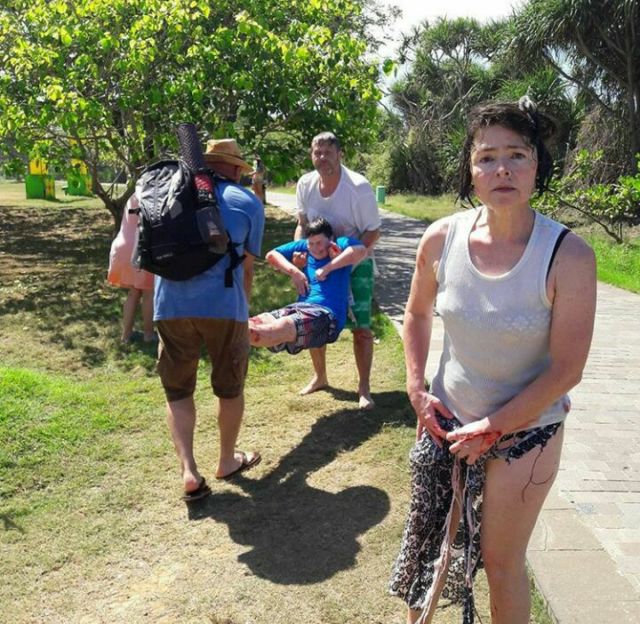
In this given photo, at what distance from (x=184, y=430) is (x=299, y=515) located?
2.42ft

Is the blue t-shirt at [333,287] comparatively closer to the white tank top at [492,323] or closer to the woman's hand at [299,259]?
the woman's hand at [299,259]

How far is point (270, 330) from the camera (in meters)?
4.07

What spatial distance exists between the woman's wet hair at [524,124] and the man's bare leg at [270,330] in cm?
200

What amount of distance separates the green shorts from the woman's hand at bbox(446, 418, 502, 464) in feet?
9.17

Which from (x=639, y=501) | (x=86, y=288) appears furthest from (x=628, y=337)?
(x=86, y=288)

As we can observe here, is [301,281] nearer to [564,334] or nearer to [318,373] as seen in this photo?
[318,373]

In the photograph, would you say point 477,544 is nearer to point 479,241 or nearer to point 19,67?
point 479,241

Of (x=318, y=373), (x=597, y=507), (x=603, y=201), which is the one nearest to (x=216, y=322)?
(x=318, y=373)

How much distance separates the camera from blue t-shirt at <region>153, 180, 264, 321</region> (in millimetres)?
3588

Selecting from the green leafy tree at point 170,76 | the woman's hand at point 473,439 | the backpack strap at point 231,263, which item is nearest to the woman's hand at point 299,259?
the backpack strap at point 231,263

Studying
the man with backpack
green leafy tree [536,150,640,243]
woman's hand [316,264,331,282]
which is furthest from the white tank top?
green leafy tree [536,150,640,243]

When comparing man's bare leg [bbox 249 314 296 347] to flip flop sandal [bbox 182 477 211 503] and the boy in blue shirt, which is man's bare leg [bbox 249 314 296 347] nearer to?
the boy in blue shirt

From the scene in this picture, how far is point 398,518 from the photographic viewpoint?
362cm

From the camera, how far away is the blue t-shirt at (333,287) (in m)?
4.63
